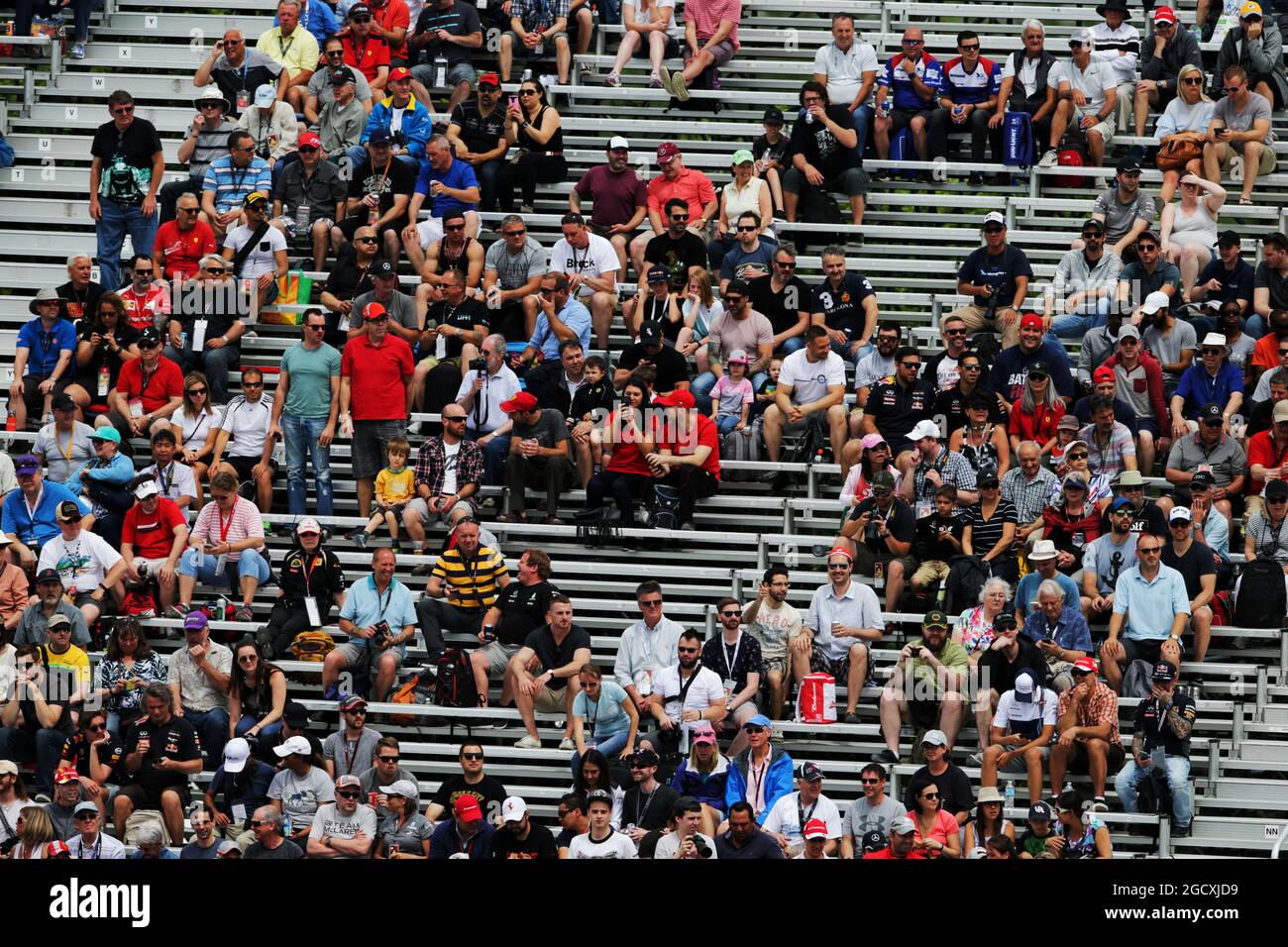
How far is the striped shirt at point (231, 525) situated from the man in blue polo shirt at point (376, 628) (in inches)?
50.2

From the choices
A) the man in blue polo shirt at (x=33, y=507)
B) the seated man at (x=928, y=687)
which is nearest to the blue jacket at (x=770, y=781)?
the seated man at (x=928, y=687)

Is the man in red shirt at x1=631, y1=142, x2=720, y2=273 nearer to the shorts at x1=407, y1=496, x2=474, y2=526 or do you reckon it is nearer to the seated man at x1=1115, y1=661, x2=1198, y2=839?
the shorts at x1=407, y1=496, x2=474, y2=526

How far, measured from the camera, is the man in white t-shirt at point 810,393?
20.0 m

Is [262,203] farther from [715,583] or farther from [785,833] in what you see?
[785,833]

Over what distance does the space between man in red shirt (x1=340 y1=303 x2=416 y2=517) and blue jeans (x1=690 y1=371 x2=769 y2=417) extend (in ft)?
8.30

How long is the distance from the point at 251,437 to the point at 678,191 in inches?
190

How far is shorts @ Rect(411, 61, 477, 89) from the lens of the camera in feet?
76.4

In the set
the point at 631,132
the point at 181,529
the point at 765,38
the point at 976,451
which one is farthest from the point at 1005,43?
the point at 181,529

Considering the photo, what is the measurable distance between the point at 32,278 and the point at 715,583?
8105mm

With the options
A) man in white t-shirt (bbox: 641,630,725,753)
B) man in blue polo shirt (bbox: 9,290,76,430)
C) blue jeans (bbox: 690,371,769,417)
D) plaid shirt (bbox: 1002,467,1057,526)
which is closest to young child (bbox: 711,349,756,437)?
blue jeans (bbox: 690,371,769,417)

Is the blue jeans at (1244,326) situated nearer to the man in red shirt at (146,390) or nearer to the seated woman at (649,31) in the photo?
the seated woman at (649,31)

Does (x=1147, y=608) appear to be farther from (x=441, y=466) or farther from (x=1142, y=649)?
(x=441, y=466)

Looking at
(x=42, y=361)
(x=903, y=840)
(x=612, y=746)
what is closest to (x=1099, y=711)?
(x=903, y=840)

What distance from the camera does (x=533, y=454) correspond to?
1964 centimetres
